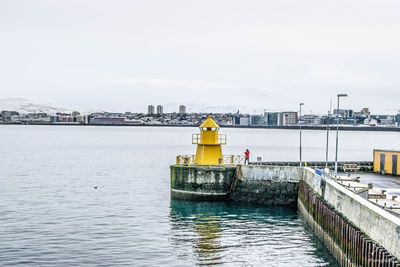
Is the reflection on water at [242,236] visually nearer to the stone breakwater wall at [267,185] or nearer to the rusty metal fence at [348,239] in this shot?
the stone breakwater wall at [267,185]

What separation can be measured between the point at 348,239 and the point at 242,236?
8669 mm

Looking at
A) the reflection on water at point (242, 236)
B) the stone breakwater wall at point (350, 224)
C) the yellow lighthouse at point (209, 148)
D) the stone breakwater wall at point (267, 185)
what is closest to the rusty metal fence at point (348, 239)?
the stone breakwater wall at point (350, 224)

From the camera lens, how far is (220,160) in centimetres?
3659

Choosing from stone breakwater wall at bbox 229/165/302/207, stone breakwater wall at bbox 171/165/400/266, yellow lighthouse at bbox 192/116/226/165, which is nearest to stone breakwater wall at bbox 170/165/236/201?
stone breakwater wall at bbox 171/165/400/266

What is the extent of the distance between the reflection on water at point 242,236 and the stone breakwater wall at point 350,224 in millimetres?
1011

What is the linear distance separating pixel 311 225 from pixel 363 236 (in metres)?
10.9

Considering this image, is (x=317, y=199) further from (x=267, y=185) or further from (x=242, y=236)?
(x=267, y=185)

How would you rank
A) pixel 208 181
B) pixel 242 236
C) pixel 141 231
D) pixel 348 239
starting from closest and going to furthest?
1. pixel 348 239
2. pixel 242 236
3. pixel 141 231
4. pixel 208 181

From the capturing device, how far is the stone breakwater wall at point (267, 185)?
34000 mm

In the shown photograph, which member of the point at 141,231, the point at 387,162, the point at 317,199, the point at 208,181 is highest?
the point at 387,162

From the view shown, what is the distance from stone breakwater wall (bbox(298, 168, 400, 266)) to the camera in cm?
1560

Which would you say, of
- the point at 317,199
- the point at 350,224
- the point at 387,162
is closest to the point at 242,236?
the point at 317,199

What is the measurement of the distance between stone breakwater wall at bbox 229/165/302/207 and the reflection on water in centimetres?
74

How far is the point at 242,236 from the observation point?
27469 mm
